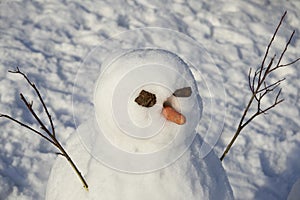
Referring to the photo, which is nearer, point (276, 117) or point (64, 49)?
point (276, 117)

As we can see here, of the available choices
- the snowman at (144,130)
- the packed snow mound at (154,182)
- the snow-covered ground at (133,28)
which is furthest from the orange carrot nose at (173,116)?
the snow-covered ground at (133,28)

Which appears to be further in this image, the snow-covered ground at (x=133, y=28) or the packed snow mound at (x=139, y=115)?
the snow-covered ground at (x=133, y=28)

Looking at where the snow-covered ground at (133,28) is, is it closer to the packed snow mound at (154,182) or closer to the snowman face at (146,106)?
the packed snow mound at (154,182)

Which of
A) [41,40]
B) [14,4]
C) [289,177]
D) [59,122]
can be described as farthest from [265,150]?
[14,4]

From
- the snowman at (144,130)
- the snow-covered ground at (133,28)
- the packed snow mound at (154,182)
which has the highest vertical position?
the snowman at (144,130)

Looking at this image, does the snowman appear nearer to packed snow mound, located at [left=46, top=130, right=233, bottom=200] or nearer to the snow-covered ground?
packed snow mound, located at [left=46, top=130, right=233, bottom=200]

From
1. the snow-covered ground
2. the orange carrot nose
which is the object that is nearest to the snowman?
the orange carrot nose

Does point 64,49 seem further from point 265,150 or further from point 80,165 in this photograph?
point 80,165

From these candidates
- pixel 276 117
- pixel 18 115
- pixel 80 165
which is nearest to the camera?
pixel 80 165
